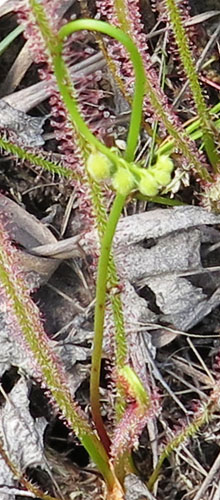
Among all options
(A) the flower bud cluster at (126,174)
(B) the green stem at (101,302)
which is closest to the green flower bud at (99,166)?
(A) the flower bud cluster at (126,174)

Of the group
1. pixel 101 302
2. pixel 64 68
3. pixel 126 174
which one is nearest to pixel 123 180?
pixel 126 174

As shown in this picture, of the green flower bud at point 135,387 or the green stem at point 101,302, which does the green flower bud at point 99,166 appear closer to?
the green stem at point 101,302

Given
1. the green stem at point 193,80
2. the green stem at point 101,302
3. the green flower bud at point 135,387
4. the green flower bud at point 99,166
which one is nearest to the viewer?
the green flower bud at point 99,166

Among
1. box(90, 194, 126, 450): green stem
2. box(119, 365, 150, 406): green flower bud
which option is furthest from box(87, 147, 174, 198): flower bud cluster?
box(119, 365, 150, 406): green flower bud

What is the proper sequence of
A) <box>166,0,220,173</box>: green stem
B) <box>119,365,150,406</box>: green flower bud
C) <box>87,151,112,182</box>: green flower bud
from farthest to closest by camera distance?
<box>166,0,220,173</box>: green stem < <box>119,365,150,406</box>: green flower bud < <box>87,151,112,182</box>: green flower bud

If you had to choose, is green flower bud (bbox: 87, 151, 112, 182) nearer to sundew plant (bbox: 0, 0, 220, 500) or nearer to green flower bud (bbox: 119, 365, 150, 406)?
sundew plant (bbox: 0, 0, 220, 500)

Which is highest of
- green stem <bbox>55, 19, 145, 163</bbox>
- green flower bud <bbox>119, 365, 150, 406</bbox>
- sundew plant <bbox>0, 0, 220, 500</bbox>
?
green stem <bbox>55, 19, 145, 163</bbox>

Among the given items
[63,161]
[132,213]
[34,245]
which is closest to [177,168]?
[132,213]

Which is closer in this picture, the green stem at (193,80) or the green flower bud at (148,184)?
the green flower bud at (148,184)

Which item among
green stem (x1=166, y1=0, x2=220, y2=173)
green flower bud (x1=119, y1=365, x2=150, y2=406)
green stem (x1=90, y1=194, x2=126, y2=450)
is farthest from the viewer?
green stem (x1=166, y1=0, x2=220, y2=173)
